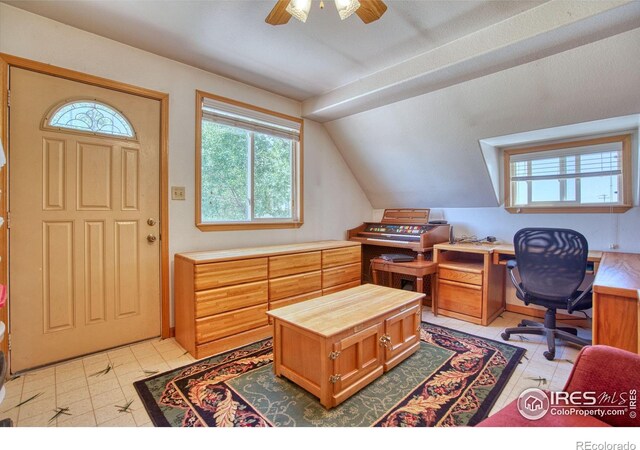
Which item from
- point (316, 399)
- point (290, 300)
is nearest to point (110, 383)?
point (316, 399)

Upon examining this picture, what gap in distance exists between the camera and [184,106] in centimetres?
283

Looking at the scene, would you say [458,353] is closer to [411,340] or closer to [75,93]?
[411,340]

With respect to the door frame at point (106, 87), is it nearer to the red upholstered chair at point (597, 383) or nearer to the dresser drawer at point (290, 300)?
the dresser drawer at point (290, 300)

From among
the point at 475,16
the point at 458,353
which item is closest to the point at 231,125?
the point at 475,16

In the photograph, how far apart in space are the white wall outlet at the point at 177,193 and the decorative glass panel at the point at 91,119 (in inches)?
20.9

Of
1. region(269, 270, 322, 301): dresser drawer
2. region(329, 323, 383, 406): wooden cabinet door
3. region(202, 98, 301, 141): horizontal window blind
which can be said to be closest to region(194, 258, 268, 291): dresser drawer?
region(269, 270, 322, 301): dresser drawer

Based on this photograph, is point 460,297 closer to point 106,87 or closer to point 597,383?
point 597,383

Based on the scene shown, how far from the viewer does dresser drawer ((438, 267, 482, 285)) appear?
3.16 m

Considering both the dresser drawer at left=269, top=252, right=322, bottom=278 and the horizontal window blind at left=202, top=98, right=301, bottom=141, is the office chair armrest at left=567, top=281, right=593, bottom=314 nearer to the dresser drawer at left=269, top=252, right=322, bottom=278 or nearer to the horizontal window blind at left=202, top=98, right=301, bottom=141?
the dresser drawer at left=269, top=252, right=322, bottom=278

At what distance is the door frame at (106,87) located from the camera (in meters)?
2.05

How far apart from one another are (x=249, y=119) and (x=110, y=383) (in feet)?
8.43

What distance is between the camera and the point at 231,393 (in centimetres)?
193

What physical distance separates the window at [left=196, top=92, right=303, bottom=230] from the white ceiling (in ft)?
1.52
